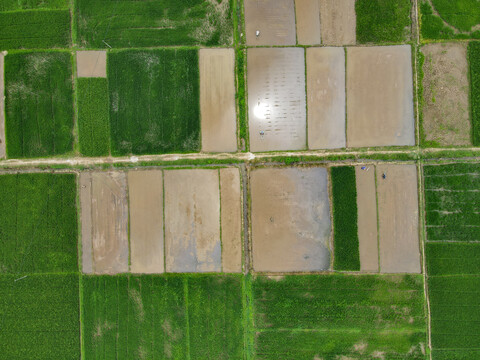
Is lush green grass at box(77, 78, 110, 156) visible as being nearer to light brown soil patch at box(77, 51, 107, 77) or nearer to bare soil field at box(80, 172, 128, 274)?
light brown soil patch at box(77, 51, 107, 77)

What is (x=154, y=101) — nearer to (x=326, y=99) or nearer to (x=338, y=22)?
(x=326, y=99)

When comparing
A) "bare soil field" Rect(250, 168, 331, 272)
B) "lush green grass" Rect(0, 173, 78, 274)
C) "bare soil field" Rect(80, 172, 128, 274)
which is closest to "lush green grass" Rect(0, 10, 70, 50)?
"lush green grass" Rect(0, 173, 78, 274)

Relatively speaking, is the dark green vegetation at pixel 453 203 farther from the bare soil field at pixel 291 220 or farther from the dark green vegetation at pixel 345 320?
the bare soil field at pixel 291 220

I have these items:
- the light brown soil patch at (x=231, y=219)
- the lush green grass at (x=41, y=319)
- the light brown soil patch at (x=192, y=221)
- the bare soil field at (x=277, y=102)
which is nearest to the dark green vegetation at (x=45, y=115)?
the light brown soil patch at (x=192, y=221)

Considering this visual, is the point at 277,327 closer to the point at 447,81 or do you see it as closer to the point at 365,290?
the point at 365,290

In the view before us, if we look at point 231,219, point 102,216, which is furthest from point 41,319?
point 231,219

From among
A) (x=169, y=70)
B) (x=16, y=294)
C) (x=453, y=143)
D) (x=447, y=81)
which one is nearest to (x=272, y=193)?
(x=169, y=70)
